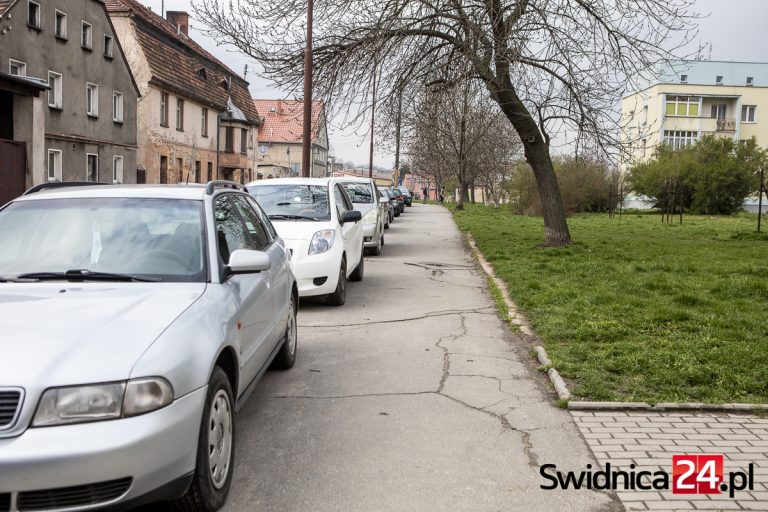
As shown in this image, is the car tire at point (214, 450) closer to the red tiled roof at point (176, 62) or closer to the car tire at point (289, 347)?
the car tire at point (289, 347)

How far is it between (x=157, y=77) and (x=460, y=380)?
35207 mm

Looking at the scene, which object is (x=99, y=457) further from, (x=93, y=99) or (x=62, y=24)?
(x=93, y=99)

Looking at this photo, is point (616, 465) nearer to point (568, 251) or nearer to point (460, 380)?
point (460, 380)

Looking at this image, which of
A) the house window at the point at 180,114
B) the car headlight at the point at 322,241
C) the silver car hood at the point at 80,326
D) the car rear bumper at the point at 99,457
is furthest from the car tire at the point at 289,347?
the house window at the point at 180,114

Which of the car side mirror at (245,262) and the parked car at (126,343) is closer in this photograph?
the parked car at (126,343)

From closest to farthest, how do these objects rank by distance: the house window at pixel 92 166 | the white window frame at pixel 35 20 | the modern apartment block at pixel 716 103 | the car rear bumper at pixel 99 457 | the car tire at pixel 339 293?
the car rear bumper at pixel 99 457 → the car tire at pixel 339 293 → the white window frame at pixel 35 20 → the house window at pixel 92 166 → the modern apartment block at pixel 716 103

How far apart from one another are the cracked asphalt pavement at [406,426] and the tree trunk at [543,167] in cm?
902

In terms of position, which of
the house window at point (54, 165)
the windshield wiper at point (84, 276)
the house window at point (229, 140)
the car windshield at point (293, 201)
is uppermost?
the house window at point (229, 140)

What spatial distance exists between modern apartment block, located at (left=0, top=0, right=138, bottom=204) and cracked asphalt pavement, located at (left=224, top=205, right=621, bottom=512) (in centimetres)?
1887

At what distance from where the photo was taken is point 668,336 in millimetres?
7324

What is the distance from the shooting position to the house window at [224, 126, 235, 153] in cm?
5116

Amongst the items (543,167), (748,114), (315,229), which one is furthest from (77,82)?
(748,114)

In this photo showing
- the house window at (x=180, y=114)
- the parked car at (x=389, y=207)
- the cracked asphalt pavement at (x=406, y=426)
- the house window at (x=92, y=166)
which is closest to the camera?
the cracked asphalt pavement at (x=406, y=426)

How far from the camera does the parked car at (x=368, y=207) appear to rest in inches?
655
